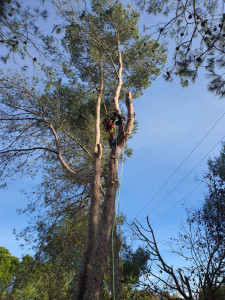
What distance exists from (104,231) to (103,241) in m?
0.16

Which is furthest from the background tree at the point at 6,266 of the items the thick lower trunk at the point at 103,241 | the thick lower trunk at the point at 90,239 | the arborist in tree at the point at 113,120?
the thick lower trunk at the point at 103,241

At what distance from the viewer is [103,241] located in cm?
354

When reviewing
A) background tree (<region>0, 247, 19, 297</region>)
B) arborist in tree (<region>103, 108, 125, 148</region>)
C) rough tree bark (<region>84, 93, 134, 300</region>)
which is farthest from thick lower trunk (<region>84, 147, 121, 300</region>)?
background tree (<region>0, 247, 19, 297</region>)

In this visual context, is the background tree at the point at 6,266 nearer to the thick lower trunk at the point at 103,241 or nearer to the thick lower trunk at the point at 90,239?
the thick lower trunk at the point at 90,239

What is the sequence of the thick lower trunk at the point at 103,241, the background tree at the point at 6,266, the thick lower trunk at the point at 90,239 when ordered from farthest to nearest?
the background tree at the point at 6,266, the thick lower trunk at the point at 90,239, the thick lower trunk at the point at 103,241

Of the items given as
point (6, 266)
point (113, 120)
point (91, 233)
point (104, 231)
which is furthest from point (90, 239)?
point (6, 266)

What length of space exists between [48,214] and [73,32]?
5.92 metres

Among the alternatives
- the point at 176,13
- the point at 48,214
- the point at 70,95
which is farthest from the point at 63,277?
the point at 176,13

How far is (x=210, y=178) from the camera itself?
5891mm

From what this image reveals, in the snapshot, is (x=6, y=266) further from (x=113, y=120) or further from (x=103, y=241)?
(x=103, y=241)

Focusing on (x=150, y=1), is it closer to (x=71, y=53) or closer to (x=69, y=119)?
(x=71, y=53)

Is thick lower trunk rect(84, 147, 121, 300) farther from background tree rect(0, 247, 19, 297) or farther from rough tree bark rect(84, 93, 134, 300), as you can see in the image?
background tree rect(0, 247, 19, 297)

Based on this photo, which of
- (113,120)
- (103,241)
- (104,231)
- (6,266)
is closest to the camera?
(103,241)

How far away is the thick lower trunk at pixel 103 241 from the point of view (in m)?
3.24
